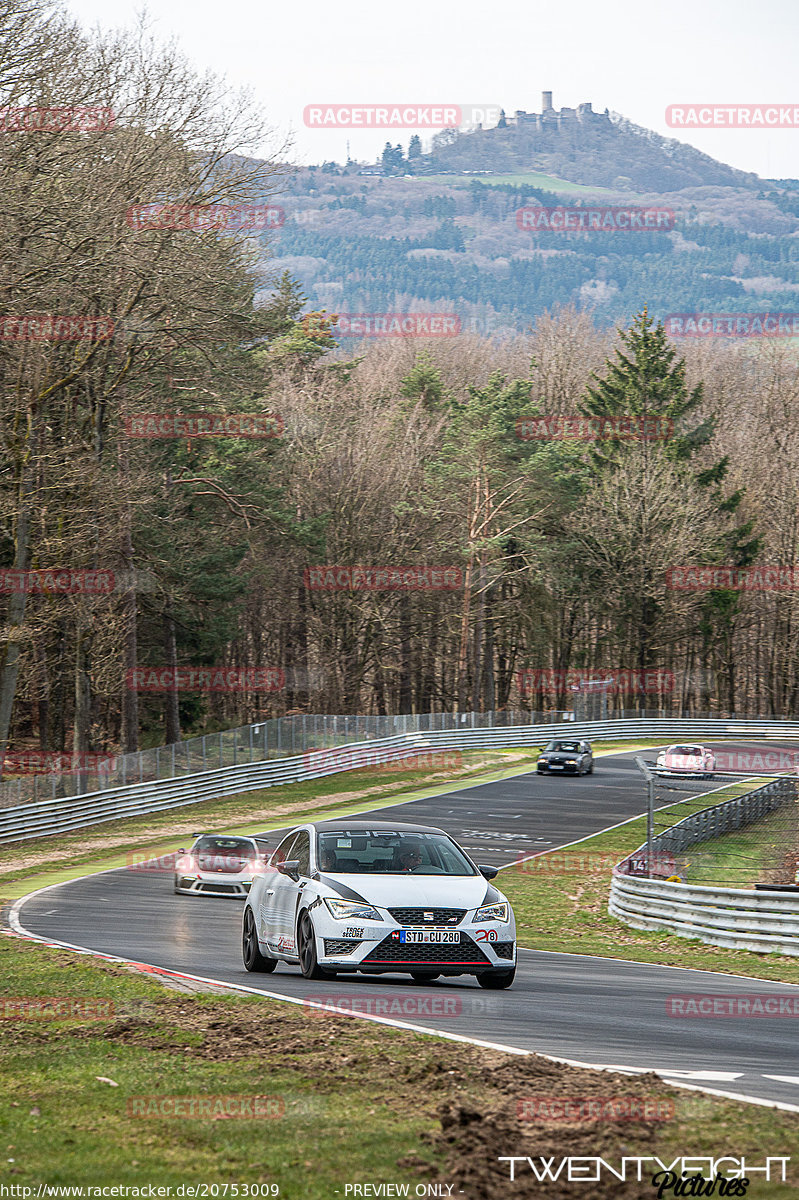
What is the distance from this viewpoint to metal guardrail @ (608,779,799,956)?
61.2ft

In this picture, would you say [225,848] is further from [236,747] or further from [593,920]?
[236,747]

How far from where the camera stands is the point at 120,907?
2222 cm

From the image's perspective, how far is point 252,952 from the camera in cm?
1365

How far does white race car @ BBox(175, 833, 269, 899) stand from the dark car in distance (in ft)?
87.4

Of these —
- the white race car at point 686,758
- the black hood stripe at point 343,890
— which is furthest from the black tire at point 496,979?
the white race car at point 686,758

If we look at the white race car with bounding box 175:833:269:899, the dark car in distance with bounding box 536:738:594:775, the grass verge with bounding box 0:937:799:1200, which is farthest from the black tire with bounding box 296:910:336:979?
the dark car in distance with bounding box 536:738:594:775

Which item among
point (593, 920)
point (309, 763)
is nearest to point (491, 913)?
point (593, 920)

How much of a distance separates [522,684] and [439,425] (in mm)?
18486

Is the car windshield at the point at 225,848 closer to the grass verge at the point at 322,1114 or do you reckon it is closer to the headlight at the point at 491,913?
the headlight at the point at 491,913

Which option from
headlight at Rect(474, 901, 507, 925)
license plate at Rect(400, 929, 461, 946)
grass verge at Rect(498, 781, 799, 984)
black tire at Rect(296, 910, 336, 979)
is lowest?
grass verge at Rect(498, 781, 799, 984)

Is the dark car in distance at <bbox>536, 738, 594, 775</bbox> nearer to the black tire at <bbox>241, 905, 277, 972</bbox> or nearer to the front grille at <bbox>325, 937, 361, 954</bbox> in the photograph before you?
the black tire at <bbox>241, 905, 277, 972</bbox>

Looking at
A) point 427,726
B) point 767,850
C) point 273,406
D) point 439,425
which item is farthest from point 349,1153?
point 439,425

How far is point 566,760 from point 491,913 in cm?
3899

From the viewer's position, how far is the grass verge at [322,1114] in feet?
19.1
